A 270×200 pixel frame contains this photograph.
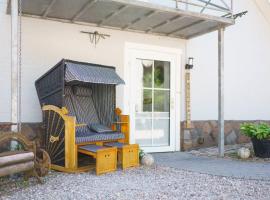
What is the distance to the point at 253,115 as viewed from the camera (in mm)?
8516

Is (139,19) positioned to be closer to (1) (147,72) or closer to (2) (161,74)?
(1) (147,72)

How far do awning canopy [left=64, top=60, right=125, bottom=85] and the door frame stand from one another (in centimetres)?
109

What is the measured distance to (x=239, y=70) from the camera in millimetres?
8211

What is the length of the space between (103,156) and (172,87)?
9.54 feet

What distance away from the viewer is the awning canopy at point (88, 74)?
482 cm

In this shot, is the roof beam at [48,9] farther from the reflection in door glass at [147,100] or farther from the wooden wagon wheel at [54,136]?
the reflection in door glass at [147,100]

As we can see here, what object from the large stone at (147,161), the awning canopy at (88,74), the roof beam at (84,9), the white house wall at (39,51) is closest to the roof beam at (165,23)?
the white house wall at (39,51)

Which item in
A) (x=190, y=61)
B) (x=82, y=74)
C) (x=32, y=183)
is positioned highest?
(x=190, y=61)

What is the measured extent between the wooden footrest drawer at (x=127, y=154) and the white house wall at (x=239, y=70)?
2.61m

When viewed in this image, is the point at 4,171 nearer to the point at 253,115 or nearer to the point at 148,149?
the point at 148,149

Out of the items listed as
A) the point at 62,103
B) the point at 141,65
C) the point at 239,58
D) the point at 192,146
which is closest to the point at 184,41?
the point at 141,65

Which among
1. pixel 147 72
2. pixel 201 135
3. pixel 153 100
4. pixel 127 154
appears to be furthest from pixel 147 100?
pixel 127 154

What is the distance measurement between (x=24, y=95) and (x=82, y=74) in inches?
53.5

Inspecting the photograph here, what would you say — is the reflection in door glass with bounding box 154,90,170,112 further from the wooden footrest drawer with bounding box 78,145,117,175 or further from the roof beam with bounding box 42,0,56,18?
the roof beam with bounding box 42,0,56,18
